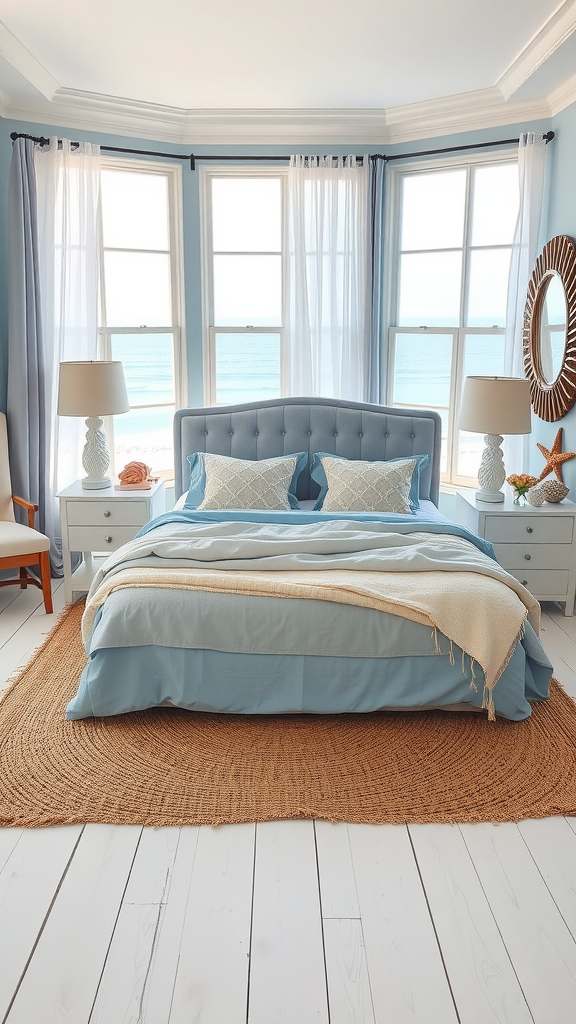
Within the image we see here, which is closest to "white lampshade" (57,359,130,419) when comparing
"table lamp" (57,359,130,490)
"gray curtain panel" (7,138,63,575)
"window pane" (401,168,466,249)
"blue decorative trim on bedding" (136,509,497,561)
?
"table lamp" (57,359,130,490)

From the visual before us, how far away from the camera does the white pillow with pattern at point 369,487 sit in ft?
13.7

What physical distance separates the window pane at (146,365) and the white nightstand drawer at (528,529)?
238 centimetres

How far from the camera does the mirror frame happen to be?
167 inches

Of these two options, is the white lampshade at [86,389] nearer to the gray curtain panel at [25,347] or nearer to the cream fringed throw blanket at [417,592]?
the gray curtain panel at [25,347]

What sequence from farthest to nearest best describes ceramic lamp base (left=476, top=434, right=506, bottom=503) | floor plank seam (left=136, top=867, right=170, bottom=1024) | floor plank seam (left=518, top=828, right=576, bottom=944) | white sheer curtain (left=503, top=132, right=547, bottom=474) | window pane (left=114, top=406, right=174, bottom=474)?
window pane (left=114, top=406, right=174, bottom=474) < white sheer curtain (left=503, top=132, right=547, bottom=474) < ceramic lamp base (left=476, top=434, right=506, bottom=503) < floor plank seam (left=518, top=828, right=576, bottom=944) < floor plank seam (left=136, top=867, right=170, bottom=1024)

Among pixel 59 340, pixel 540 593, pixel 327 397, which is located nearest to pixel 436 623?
pixel 540 593

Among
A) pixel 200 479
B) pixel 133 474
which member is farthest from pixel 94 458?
pixel 200 479

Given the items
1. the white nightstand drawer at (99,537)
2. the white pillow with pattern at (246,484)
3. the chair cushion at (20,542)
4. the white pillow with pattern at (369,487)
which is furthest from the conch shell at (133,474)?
the white pillow with pattern at (369,487)

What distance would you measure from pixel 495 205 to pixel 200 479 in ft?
8.26

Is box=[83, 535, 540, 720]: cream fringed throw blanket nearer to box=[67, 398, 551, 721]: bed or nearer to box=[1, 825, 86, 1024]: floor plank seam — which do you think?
box=[67, 398, 551, 721]: bed

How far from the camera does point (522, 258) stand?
15.4ft

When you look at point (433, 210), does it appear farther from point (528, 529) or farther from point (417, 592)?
point (417, 592)

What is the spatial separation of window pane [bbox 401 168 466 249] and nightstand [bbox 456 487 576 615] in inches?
75.3

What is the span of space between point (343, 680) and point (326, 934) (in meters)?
1.08
